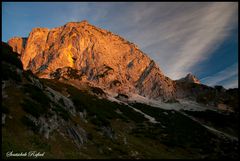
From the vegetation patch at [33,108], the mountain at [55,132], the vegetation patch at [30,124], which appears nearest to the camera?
the mountain at [55,132]

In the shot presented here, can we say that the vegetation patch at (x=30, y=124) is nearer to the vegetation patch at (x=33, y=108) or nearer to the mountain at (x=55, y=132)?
the mountain at (x=55, y=132)

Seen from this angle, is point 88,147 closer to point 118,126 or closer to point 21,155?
point 21,155

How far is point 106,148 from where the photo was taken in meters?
40.1

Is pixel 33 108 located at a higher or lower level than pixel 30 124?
higher

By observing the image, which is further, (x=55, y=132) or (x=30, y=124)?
(x=55, y=132)

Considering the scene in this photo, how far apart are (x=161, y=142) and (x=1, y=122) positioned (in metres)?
41.5

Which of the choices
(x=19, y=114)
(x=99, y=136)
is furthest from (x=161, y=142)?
(x=19, y=114)

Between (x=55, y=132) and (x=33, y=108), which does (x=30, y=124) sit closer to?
(x=33, y=108)

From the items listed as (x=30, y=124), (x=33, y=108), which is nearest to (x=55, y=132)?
(x=33, y=108)

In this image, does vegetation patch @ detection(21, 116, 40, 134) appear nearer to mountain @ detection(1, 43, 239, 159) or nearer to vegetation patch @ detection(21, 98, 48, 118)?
mountain @ detection(1, 43, 239, 159)

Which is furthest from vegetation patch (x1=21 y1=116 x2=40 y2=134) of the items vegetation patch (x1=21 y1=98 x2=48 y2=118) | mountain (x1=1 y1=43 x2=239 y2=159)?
vegetation patch (x1=21 y1=98 x2=48 y2=118)

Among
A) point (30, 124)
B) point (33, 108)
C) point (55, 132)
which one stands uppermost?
point (33, 108)

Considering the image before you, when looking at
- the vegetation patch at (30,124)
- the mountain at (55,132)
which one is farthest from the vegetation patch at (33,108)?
the vegetation patch at (30,124)

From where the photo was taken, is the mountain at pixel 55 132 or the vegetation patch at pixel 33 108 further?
the vegetation patch at pixel 33 108
